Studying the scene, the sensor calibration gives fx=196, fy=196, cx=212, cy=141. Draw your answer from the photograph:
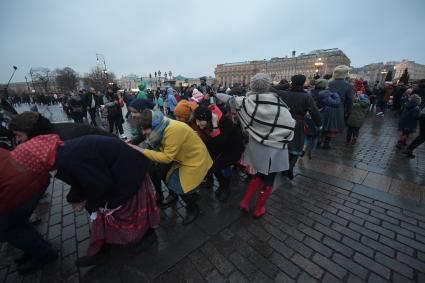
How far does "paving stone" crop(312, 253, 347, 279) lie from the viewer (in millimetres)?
2070

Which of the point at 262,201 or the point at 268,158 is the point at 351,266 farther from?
the point at 268,158

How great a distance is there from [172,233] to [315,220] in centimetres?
207

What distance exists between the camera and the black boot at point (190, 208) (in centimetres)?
287

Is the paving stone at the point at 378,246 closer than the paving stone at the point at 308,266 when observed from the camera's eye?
No

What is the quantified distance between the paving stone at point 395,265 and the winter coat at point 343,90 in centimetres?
426

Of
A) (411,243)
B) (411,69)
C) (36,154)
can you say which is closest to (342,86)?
(411,243)

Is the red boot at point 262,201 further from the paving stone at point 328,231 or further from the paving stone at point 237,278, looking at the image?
the paving stone at point 237,278

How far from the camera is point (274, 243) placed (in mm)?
2477

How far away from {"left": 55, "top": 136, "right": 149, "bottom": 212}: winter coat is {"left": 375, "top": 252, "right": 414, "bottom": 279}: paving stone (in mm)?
2801

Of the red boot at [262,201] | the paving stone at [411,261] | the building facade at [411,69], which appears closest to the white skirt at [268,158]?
the red boot at [262,201]

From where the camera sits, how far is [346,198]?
338cm

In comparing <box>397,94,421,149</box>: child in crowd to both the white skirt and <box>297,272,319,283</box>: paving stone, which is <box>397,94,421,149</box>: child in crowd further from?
<box>297,272,319,283</box>: paving stone

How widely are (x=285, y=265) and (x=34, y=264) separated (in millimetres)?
2777

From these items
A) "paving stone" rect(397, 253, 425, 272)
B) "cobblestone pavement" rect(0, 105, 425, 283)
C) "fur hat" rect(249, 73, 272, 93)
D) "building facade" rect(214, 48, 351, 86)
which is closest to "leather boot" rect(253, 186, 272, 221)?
"cobblestone pavement" rect(0, 105, 425, 283)
